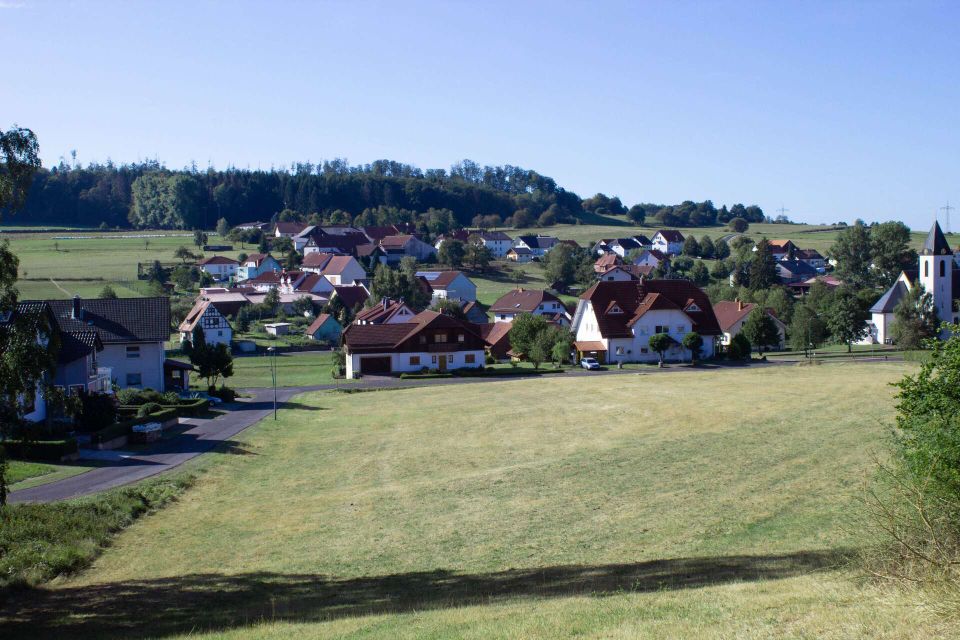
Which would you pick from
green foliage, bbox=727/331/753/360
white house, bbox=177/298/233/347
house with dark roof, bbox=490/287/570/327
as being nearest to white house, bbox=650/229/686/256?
house with dark roof, bbox=490/287/570/327

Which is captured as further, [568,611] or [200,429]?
[200,429]

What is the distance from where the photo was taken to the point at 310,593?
1784cm

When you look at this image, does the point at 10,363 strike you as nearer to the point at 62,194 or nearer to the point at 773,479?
the point at 773,479

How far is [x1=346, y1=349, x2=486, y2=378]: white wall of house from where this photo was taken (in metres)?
65.5

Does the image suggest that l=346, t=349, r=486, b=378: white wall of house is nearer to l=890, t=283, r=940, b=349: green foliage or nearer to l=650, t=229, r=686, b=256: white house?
l=890, t=283, r=940, b=349: green foliage

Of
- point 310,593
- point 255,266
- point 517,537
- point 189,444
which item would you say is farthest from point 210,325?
point 310,593

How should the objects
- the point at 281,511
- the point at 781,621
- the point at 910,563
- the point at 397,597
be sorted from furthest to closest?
the point at 281,511
the point at 397,597
the point at 910,563
the point at 781,621

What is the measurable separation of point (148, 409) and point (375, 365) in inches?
1067

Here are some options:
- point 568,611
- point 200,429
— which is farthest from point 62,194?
point 568,611

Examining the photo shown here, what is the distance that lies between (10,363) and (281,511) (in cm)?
1027

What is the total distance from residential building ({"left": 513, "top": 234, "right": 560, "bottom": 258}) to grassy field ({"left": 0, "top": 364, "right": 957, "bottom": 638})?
397 feet

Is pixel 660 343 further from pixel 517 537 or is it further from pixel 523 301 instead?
pixel 517 537

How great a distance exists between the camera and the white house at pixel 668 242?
170000 millimetres

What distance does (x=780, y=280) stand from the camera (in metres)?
120
